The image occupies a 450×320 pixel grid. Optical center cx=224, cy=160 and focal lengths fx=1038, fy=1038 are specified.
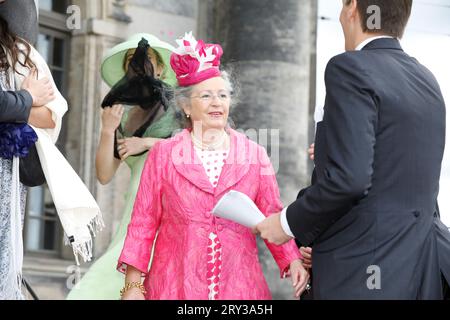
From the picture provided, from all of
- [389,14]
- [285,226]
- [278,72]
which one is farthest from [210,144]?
[278,72]

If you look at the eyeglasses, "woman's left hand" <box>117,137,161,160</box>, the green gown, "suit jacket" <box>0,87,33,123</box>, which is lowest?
the green gown

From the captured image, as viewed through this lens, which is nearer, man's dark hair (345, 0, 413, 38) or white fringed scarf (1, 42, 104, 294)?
man's dark hair (345, 0, 413, 38)

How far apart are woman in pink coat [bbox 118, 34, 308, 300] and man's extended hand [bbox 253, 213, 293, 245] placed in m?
0.50

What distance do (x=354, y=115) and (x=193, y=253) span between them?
44.2 inches

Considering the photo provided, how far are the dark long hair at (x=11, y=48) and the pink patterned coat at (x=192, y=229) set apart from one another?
2.10 ft

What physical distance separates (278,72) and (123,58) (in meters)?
4.72

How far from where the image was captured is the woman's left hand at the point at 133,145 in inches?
215

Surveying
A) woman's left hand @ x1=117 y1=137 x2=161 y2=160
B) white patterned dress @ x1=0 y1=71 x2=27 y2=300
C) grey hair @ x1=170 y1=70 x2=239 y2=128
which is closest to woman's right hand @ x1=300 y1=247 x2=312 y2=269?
grey hair @ x1=170 y1=70 x2=239 y2=128

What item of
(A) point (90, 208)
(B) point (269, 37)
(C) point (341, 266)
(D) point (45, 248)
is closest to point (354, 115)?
(C) point (341, 266)

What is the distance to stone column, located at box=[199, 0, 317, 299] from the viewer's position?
33.5 feet

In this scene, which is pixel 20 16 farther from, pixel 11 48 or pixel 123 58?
pixel 123 58

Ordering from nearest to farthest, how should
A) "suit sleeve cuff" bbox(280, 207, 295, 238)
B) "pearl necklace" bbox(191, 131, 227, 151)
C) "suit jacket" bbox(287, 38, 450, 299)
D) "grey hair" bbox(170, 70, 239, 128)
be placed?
"suit jacket" bbox(287, 38, 450, 299), "suit sleeve cuff" bbox(280, 207, 295, 238), "pearl necklace" bbox(191, 131, 227, 151), "grey hair" bbox(170, 70, 239, 128)

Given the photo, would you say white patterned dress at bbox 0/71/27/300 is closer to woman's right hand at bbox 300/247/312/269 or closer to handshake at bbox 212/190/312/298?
handshake at bbox 212/190/312/298
